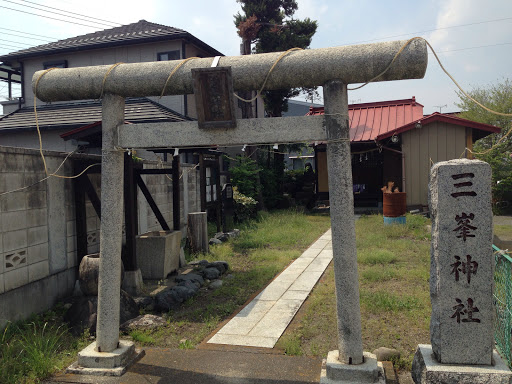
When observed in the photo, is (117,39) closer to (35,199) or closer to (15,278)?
(35,199)

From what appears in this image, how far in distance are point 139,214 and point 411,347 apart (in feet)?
22.3

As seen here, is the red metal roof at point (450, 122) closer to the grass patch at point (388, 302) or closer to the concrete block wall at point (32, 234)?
the grass patch at point (388, 302)

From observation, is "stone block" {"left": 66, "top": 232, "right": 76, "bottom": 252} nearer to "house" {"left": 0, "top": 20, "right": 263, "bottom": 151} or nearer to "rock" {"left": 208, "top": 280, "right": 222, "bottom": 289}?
"rock" {"left": 208, "top": 280, "right": 222, "bottom": 289}

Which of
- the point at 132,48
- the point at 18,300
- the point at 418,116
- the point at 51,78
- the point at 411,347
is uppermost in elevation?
the point at 132,48

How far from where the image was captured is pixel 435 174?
3.92 metres

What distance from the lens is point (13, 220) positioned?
18.8ft

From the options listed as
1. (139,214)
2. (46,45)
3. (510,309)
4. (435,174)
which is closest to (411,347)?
(510,309)

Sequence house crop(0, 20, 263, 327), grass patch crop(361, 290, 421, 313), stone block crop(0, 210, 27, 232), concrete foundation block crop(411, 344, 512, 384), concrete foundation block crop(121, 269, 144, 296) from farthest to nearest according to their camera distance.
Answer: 1. concrete foundation block crop(121, 269, 144, 296)
2. grass patch crop(361, 290, 421, 313)
3. house crop(0, 20, 263, 327)
4. stone block crop(0, 210, 27, 232)
5. concrete foundation block crop(411, 344, 512, 384)

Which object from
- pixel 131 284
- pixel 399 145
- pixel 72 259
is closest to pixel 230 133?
pixel 131 284

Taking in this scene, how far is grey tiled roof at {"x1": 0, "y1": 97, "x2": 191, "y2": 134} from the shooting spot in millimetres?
13922

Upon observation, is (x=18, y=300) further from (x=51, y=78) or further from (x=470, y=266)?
(x=470, y=266)

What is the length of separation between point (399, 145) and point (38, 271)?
602 inches

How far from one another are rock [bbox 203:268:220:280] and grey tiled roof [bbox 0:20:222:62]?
10681 millimetres

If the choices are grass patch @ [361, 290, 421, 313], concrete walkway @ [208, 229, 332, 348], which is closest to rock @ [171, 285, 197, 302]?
concrete walkway @ [208, 229, 332, 348]
